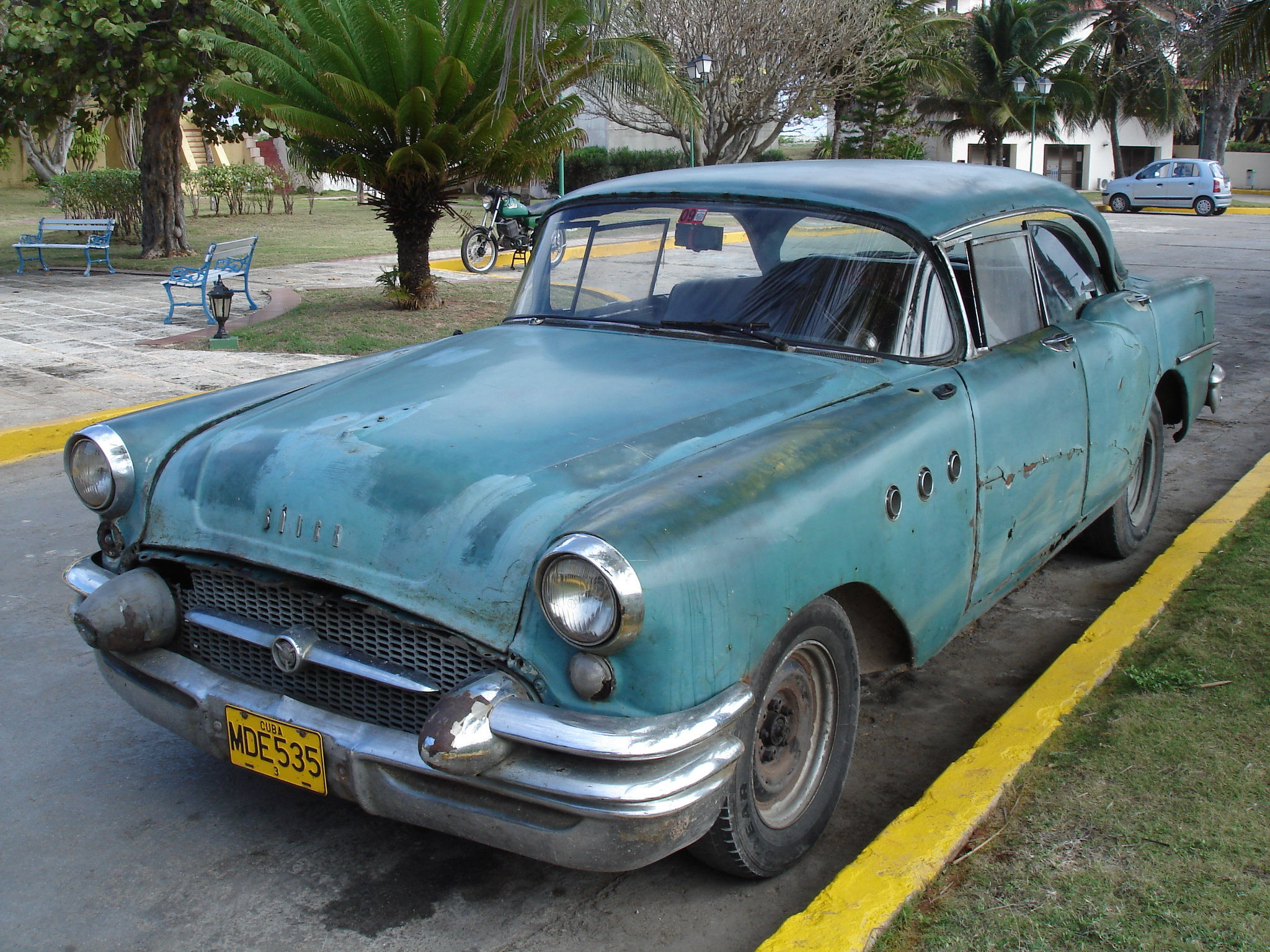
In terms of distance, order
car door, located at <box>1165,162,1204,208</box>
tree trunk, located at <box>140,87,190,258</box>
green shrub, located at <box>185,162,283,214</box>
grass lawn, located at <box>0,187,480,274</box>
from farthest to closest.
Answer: car door, located at <box>1165,162,1204,208</box>
green shrub, located at <box>185,162,283,214</box>
grass lawn, located at <box>0,187,480,274</box>
tree trunk, located at <box>140,87,190,258</box>

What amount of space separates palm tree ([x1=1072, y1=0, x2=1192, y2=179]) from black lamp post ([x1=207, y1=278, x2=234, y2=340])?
35.1 m

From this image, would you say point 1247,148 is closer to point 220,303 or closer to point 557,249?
point 220,303

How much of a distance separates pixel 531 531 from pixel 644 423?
61 centimetres

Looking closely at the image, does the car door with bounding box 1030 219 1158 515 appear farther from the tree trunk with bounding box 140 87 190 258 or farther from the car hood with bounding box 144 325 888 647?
the tree trunk with bounding box 140 87 190 258

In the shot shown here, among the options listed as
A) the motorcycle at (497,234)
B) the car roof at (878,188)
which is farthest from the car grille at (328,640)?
the motorcycle at (497,234)

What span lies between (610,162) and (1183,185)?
50.7 feet

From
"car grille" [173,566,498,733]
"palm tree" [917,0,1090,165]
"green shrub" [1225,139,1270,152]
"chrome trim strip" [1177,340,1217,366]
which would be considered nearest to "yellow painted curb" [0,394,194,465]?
"car grille" [173,566,498,733]

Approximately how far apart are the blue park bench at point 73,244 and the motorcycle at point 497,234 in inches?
188

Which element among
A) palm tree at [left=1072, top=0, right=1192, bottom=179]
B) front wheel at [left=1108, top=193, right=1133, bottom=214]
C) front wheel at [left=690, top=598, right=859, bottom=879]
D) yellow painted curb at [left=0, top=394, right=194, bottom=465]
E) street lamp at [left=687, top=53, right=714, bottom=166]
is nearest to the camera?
front wheel at [left=690, top=598, right=859, bottom=879]

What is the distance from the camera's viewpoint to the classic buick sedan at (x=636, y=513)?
2.32m

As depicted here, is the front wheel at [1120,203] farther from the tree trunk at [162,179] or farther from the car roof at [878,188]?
the car roof at [878,188]

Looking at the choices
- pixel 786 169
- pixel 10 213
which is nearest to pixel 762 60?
pixel 10 213

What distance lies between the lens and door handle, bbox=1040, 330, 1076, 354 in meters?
3.79

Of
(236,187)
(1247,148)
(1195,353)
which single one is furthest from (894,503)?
(1247,148)
